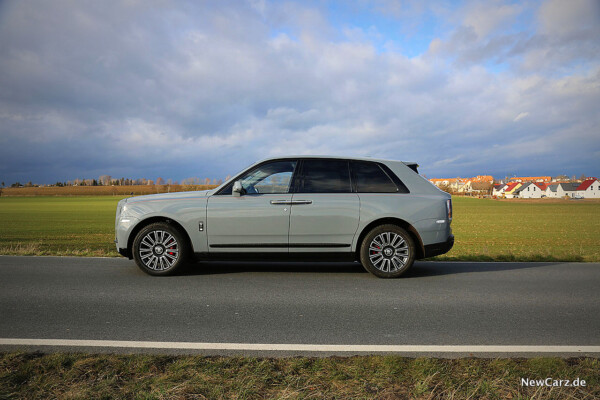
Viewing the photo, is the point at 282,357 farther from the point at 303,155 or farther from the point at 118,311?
the point at 303,155

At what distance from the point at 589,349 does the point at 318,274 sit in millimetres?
4040

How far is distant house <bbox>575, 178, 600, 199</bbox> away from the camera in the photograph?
13988cm

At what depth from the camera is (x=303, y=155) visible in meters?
6.96

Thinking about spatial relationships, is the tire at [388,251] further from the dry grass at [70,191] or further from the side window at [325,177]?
the dry grass at [70,191]

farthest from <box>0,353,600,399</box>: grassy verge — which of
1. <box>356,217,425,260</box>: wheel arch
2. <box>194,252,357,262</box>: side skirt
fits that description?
<box>356,217,425,260</box>: wheel arch

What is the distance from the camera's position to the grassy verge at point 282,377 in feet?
8.59

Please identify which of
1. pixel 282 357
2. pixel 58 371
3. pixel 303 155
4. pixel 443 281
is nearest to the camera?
pixel 58 371

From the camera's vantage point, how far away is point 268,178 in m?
6.83

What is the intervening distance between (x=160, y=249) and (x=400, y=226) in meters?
3.81

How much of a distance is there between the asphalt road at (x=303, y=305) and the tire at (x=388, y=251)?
7.0 inches

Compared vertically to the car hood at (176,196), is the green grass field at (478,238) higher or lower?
lower

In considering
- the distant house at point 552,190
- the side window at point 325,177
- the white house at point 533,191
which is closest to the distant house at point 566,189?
the distant house at point 552,190

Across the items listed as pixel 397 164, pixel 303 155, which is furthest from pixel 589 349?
pixel 303 155

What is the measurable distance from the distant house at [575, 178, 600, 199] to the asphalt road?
161 metres
